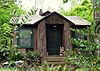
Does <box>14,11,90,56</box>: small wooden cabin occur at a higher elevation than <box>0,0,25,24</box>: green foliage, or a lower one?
lower

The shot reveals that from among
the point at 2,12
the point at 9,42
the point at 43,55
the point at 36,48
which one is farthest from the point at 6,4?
the point at 36,48

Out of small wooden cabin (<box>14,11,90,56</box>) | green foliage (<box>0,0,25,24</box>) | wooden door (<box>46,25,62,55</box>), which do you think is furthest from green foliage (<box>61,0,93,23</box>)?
wooden door (<box>46,25,62,55</box>)

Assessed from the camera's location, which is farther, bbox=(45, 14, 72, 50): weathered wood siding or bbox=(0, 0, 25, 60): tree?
bbox=(45, 14, 72, 50): weathered wood siding

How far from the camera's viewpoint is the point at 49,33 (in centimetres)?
1588

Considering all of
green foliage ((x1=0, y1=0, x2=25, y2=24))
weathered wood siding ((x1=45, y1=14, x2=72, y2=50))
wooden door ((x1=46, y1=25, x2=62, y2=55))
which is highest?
green foliage ((x1=0, y1=0, x2=25, y2=24))

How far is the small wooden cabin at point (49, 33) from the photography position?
46.9ft

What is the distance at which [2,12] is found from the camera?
Answer: 1527mm

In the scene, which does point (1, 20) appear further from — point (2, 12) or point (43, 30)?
point (43, 30)

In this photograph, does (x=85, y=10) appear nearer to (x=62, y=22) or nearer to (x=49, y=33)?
(x=62, y=22)

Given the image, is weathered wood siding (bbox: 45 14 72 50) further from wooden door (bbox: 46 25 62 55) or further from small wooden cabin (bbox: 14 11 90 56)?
wooden door (bbox: 46 25 62 55)

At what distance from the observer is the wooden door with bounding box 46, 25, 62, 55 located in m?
15.8

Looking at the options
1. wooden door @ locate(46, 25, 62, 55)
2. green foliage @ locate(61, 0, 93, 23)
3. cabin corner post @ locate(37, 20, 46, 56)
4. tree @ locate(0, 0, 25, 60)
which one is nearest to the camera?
tree @ locate(0, 0, 25, 60)

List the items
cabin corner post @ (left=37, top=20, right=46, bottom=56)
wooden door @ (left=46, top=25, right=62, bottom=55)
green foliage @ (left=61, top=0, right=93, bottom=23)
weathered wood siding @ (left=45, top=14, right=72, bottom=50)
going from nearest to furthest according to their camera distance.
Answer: green foliage @ (left=61, top=0, right=93, bottom=23)
cabin corner post @ (left=37, top=20, right=46, bottom=56)
weathered wood siding @ (left=45, top=14, right=72, bottom=50)
wooden door @ (left=46, top=25, right=62, bottom=55)

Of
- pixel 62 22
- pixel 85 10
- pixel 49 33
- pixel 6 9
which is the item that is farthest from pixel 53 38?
pixel 6 9
